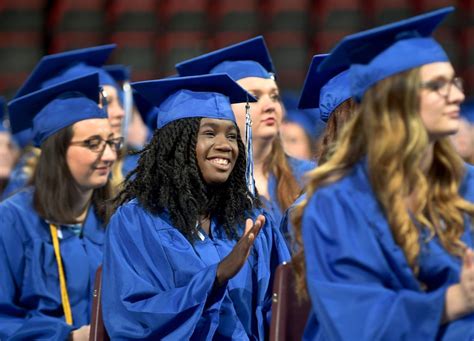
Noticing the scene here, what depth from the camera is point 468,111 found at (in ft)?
25.5

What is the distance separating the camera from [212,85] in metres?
3.02

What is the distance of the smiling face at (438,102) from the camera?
1987mm

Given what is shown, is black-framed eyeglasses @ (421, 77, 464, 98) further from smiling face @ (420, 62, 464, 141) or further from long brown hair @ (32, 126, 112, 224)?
long brown hair @ (32, 126, 112, 224)

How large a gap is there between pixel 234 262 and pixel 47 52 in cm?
624

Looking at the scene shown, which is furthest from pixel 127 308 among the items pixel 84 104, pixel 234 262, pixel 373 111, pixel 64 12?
pixel 64 12

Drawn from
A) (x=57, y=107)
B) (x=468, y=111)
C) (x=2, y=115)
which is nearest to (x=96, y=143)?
(x=57, y=107)

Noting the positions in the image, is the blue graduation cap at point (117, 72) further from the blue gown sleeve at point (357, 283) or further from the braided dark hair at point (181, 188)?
the blue gown sleeve at point (357, 283)

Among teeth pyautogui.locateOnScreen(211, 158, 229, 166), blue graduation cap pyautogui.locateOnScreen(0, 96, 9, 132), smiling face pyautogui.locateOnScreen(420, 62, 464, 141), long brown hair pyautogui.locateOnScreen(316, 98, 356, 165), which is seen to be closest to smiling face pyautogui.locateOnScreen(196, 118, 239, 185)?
teeth pyautogui.locateOnScreen(211, 158, 229, 166)

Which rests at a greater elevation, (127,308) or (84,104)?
(84,104)

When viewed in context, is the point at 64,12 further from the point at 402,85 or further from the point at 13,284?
the point at 402,85

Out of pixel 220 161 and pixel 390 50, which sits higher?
pixel 390 50

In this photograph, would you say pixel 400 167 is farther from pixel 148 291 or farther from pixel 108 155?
pixel 108 155

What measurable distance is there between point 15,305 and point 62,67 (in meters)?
1.17

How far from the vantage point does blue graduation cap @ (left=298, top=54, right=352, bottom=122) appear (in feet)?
9.96
